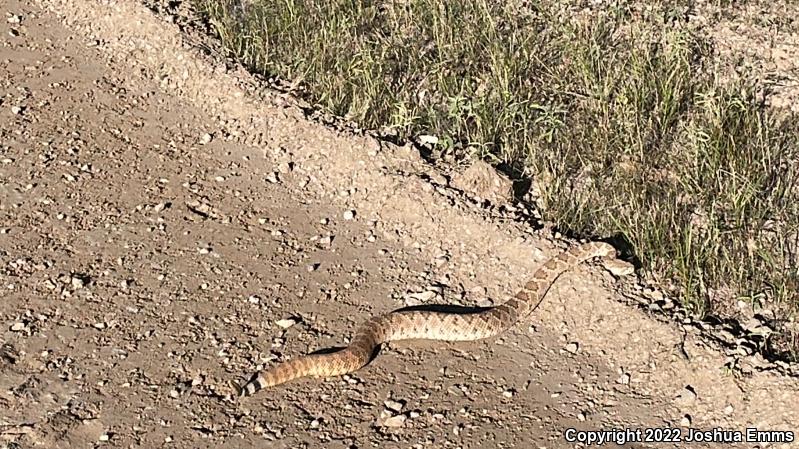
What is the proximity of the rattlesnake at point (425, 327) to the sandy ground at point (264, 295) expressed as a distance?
87mm

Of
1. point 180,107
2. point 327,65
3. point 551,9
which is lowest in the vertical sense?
point 180,107

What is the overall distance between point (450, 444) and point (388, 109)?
12.3ft

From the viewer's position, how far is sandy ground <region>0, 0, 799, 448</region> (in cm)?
623

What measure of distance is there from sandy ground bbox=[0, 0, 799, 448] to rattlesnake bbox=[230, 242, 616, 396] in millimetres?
87

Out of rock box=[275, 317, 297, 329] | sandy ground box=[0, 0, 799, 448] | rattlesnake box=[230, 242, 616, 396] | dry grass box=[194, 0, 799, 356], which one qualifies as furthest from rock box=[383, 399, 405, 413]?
dry grass box=[194, 0, 799, 356]

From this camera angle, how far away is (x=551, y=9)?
33.9ft

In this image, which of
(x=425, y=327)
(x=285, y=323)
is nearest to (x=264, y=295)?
(x=285, y=323)

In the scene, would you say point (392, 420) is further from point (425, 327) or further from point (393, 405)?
point (425, 327)

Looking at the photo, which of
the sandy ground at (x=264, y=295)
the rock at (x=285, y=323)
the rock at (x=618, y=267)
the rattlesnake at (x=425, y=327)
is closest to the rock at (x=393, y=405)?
the sandy ground at (x=264, y=295)

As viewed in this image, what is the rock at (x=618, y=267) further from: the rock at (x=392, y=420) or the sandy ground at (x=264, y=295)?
the rock at (x=392, y=420)

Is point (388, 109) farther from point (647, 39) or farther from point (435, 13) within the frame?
point (647, 39)

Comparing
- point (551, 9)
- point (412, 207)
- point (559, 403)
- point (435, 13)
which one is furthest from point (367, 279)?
point (551, 9)

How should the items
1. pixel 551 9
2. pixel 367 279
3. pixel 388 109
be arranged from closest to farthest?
pixel 367 279 < pixel 388 109 < pixel 551 9

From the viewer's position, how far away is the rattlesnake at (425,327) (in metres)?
6.47
